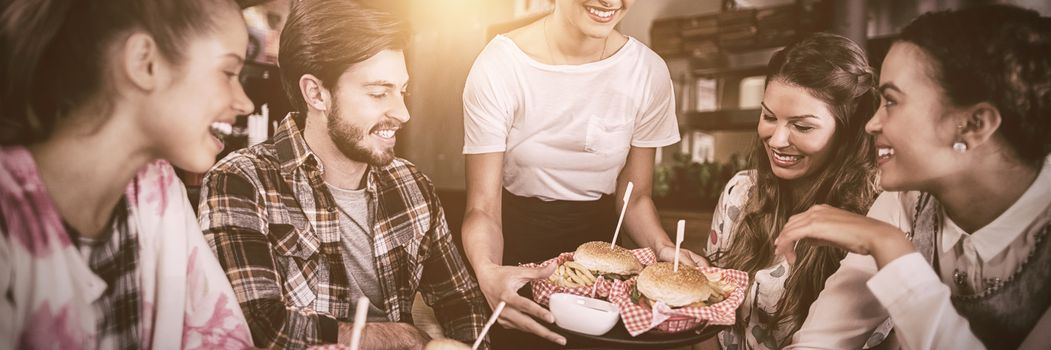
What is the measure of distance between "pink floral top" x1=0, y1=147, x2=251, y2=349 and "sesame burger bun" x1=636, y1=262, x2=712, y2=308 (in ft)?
3.75

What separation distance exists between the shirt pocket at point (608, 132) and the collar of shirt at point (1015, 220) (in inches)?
44.4

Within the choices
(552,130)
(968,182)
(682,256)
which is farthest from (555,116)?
(968,182)

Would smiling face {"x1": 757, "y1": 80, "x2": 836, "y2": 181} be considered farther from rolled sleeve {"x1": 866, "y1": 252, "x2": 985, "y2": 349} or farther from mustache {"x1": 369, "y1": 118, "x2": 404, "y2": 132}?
mustache {"x1": 369, "y1": 118, "x2": 404, "y2": 132}

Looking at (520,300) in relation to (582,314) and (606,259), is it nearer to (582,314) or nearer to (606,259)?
(582,314)

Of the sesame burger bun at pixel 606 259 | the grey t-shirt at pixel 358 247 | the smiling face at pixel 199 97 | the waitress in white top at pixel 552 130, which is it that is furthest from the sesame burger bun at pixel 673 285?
the smiling face at pixel 199 97

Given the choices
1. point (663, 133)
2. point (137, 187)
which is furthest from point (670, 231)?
point (137, 187)

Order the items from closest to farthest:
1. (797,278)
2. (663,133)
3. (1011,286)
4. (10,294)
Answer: (10,294) < (1011,286) < (797,278) < (663,133)

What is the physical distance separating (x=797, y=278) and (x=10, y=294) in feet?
7.19

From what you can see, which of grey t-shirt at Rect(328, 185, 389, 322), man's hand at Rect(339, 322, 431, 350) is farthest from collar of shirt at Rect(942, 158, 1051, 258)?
grey t-shirt at Rect(328, 185, 389, 322)

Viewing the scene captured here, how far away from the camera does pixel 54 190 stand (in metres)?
1.50

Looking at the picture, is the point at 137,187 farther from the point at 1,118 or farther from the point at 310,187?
the point at 310,187

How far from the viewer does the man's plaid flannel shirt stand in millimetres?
1805

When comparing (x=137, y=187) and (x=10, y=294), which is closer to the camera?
(x=10, y=294)

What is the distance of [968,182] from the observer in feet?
6.33
